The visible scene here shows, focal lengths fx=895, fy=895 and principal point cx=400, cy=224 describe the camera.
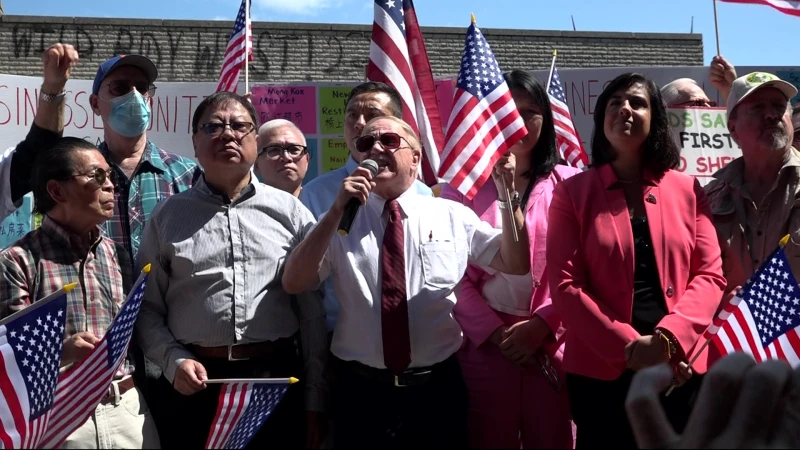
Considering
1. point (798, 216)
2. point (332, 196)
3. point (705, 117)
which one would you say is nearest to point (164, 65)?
point (705, 117)

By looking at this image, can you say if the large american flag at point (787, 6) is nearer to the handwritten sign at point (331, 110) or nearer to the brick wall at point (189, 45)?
the handwritten sign at point (331, 110)

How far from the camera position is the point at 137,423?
3100 millimetres

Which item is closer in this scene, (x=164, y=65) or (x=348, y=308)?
(x=348, y=308)

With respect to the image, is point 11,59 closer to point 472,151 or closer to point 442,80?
point 442,80

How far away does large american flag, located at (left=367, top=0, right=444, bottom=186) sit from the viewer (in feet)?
16.7

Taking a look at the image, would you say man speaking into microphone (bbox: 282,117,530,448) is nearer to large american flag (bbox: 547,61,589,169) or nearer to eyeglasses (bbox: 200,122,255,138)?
eyeglasses (bbox: 200,122,255,138)

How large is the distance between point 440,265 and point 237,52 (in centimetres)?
337

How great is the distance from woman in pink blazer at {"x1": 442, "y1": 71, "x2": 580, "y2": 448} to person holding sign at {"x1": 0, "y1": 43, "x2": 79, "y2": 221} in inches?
70.7

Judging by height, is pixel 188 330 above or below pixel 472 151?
below

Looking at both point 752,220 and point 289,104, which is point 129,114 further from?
point 289,104

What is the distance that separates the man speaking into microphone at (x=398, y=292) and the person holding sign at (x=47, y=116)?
4.09ft

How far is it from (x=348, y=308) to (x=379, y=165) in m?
0.54

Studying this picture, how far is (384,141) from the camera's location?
3250 millimetres

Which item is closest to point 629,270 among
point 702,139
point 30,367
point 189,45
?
point 30,367
